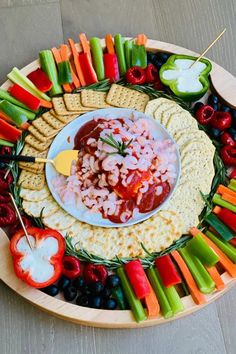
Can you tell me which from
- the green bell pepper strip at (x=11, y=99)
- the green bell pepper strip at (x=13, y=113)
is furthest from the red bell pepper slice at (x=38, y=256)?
the green bell pepper strip at (x=11, y=99)

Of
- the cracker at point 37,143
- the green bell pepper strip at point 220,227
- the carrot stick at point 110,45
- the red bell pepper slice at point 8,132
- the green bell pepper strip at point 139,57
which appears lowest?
the green bell pepper strip at point 220,227

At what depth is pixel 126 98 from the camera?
2.90 m

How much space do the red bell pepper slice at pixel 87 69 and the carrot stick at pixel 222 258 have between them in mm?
1009

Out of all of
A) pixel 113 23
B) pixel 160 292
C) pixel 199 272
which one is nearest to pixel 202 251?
pixel 199 272

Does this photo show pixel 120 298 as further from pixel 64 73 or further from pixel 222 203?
pixel 64 73

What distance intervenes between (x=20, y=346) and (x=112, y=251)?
23.4 inches

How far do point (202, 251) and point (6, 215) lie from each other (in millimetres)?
925

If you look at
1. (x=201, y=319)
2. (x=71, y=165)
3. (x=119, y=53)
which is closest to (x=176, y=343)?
(x=201, y=319)

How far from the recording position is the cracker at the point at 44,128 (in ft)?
9.17

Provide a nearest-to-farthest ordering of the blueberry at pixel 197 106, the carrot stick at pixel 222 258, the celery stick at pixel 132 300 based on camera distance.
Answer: the celery stick at pixel 132 300, the carrot stick at pixel 222 258, the blueberry at pixel 197 106

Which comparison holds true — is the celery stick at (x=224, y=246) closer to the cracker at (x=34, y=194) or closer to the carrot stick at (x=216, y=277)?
the carrot stick at (x=216, y=277)

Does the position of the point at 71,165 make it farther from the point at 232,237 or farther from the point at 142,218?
the point at 232,237

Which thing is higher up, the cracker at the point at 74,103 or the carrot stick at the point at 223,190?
the cracker at the point at 74,103

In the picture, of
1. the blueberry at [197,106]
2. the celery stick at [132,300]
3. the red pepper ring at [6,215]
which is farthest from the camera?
the blueberry at [197,106]
